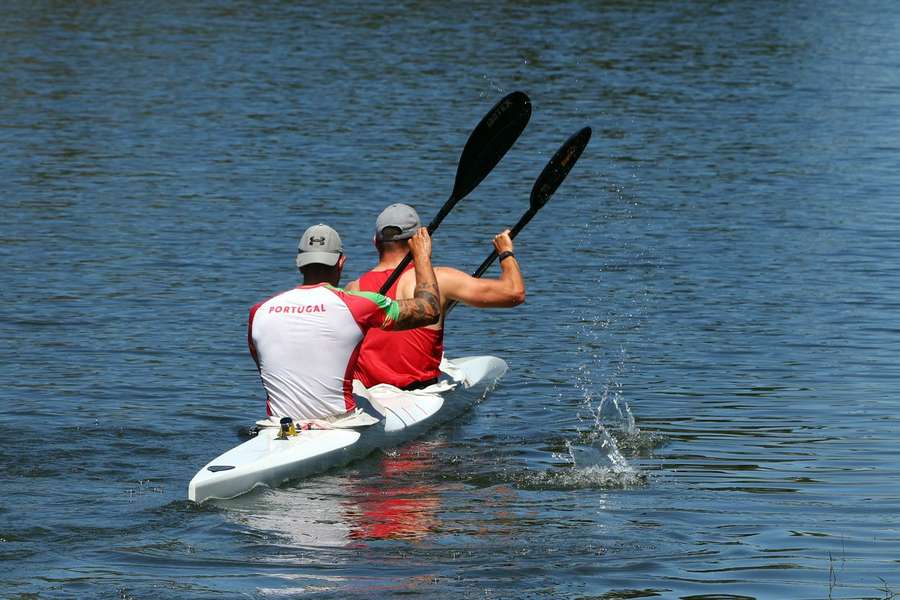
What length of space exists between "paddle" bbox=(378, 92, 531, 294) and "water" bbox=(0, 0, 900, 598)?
189cm

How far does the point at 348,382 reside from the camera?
462 inches

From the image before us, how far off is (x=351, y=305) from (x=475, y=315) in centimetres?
765

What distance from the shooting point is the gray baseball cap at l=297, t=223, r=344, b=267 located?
11164mm

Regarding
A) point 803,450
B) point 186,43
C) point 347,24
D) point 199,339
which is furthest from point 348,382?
point 347,24

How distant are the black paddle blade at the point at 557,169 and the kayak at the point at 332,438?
2044mm

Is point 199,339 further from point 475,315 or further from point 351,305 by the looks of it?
point 351,305

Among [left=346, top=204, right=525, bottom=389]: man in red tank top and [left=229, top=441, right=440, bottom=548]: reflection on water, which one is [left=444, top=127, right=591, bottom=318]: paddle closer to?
[left=346, top=204, right=525, bottom=389]: man in red tank top

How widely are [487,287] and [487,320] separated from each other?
5682 mm

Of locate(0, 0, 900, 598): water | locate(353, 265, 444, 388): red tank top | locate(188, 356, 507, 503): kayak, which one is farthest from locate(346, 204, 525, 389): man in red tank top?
locate(0, 0, 900, 598): water

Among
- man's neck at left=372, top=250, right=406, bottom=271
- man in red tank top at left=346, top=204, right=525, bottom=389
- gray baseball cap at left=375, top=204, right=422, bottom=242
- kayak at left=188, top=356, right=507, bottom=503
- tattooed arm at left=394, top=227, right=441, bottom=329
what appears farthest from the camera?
man's neck at left=372, top=250, right=406, bottom=271

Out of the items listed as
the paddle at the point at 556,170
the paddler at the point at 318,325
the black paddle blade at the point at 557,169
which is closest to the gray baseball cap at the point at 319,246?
the paddler at the point at 318,325

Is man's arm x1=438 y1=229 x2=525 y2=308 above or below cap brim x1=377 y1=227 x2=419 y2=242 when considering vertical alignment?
below

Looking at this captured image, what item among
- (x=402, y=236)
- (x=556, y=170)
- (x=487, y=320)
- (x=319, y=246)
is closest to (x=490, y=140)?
(x=556, y=170)

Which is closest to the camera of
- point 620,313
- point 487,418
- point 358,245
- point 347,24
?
point 487,418
